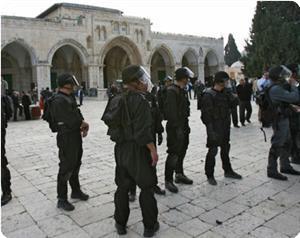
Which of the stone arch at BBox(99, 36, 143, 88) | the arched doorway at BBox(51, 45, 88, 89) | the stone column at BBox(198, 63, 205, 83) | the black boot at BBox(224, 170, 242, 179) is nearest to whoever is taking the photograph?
the black boot at BBox(224, 170, 242, 179)

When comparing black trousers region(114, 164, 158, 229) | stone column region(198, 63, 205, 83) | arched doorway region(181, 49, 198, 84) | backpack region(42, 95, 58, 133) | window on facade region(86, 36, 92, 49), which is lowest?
A: black trousers region(114, 164, 158, 229)

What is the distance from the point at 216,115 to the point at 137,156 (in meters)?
1.98

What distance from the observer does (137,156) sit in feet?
11.3

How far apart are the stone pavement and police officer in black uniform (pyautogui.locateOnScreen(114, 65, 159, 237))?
0.80ft

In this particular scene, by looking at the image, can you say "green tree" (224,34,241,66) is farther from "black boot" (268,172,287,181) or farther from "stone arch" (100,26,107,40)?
"black boot" (268,172,287,181)

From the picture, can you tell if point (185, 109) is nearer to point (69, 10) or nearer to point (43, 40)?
point (43, 40)

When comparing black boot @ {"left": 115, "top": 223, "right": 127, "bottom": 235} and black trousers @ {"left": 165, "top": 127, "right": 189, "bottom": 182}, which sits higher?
black trousers @ {"left": 165, "top": 127, "right": 189, "bottom": 182}

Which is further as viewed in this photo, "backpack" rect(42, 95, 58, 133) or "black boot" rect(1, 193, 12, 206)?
"black boot" rect(1, 193, 12, 206)

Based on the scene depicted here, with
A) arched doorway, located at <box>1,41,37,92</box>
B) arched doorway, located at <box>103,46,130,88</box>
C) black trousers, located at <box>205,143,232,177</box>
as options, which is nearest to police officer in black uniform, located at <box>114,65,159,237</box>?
black trousers, located at <box>205,143,232,177</box>

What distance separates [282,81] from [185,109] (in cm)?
160

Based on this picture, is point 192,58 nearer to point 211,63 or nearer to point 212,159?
point 211,63

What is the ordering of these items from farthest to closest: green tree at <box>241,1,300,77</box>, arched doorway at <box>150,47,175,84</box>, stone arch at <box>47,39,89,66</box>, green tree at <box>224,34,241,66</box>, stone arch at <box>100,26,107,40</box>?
green tree at <box>224,34,241,66</box>, arched doorway at <box>150,47,175,84</box>, stone arch at <box>100,26,107,40</box>, stone arch at <box>47,39,89,66</box>, green tree at <box>241,1,300,77</box>

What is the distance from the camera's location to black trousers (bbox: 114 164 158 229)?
11.5ft

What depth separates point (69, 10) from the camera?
31750 millimetres
